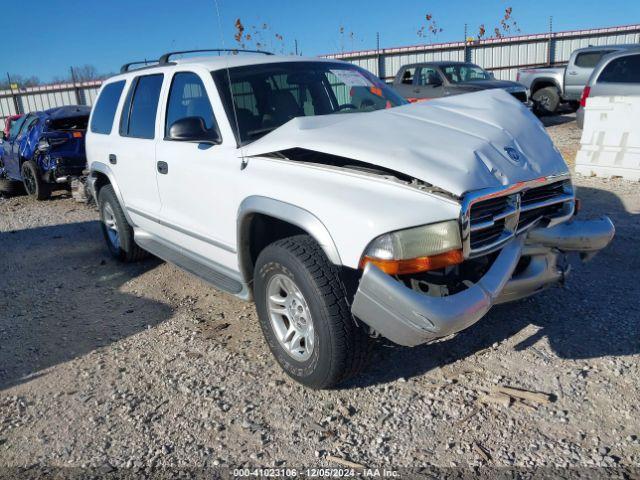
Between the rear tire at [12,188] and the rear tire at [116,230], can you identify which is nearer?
the rear tire at [116,230]

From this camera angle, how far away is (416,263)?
8.62 feet

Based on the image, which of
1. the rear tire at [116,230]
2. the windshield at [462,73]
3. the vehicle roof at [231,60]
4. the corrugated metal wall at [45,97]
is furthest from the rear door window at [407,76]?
the corrugated metal wall at [45,97]

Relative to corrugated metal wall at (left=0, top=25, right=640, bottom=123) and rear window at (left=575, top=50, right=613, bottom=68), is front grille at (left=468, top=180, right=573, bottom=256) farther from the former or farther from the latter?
corrugated metal wall at (left=0, top=25, right=640, bottom=123)

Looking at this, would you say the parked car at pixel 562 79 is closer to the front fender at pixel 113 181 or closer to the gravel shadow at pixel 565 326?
the gravel shadow at pixel 565 326

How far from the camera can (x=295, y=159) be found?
10.9ft

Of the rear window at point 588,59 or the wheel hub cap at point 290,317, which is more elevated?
the rear window at point 588,59

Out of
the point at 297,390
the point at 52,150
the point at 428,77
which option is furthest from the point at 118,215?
the point at 428,77

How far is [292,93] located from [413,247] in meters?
1.94

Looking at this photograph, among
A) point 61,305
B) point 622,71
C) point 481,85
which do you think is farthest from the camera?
point 481,85

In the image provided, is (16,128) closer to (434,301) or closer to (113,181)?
(113,181)

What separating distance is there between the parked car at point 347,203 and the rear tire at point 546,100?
44.2ft

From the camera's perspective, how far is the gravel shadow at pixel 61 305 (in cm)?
397

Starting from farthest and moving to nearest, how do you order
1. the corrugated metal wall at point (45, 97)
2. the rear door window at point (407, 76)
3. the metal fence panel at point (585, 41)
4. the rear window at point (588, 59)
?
the corrugated metal wall at point (45, 97) < the metal fence panel at point (585, 41) < the rear door window at point (407, 76) < the rear window at point (588, 59)

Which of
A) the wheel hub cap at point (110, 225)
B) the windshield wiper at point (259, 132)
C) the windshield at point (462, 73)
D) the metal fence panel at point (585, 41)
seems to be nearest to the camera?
the windshield wiper at point (259, 132)
